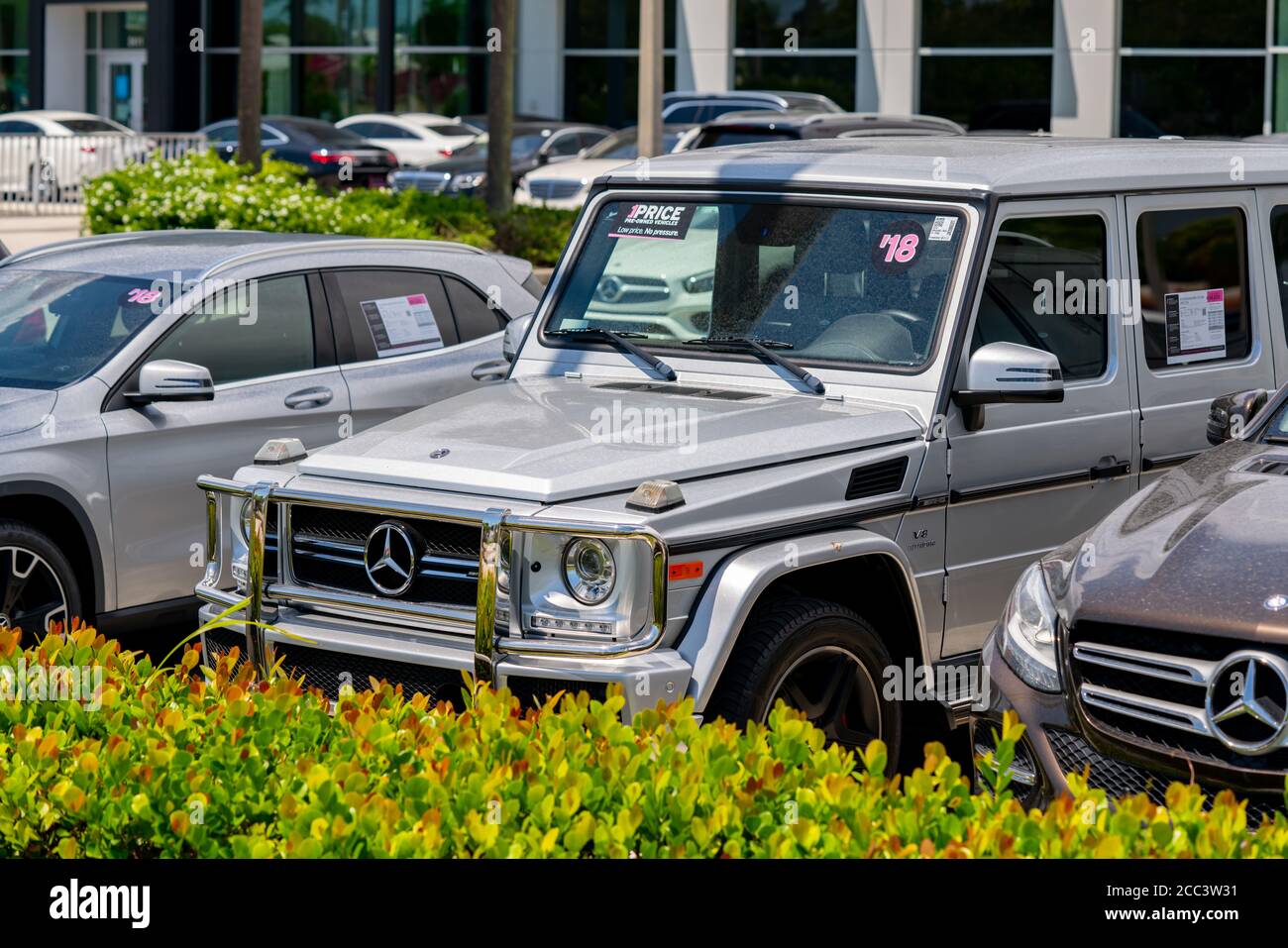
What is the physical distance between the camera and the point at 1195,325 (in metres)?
6.48

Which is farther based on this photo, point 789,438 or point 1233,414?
point 1233,414

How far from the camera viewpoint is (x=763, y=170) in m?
6.21

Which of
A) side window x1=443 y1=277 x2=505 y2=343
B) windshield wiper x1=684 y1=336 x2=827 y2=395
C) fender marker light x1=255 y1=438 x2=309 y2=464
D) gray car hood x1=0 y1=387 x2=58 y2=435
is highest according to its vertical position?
side window x1=443 y1=277 x2=505 y2=343

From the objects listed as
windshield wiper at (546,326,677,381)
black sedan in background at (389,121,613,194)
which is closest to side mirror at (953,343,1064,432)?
windshield wiper at (546,326,677,381)

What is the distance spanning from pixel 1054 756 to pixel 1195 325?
2685mm

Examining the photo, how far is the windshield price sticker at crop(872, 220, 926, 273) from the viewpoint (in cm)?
582

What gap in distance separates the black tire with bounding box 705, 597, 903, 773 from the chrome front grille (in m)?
0.87

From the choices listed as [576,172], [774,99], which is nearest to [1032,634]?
[576,172]

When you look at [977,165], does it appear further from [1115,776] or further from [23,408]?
[23,408]

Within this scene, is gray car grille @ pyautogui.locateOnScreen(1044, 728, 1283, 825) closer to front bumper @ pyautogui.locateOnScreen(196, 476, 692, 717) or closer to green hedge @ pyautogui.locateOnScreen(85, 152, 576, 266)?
front bumper @ pyautogui.locateOnScreen(196, 476, 692, 717)

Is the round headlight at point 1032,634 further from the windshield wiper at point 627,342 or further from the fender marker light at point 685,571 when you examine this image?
the windshield wiper at point 627,342

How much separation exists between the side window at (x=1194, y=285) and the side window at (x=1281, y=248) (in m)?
0.19

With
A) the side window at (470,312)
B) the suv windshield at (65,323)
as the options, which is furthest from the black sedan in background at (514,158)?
the suv windshield at (65,323)
